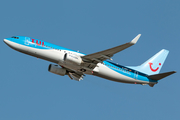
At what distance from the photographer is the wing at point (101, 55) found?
1291 inches

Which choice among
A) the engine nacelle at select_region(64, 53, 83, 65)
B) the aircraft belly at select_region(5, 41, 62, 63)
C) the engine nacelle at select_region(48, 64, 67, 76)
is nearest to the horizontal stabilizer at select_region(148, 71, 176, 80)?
the engine nacelle at select_region(64, 53, 83, 65)

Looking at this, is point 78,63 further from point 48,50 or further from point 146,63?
point 146,63

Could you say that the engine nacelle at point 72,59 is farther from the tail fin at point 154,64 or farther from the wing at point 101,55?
the tail fin at point 154,64

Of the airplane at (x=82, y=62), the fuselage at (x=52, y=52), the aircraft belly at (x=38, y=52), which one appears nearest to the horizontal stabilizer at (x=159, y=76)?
the airplane at (x=82, y=62)

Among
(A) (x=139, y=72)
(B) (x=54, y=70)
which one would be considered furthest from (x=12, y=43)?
(A) (x=139, y=72)

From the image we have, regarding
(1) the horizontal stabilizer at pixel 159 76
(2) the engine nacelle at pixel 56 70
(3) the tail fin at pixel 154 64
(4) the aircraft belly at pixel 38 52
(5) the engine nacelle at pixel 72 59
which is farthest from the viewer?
(3) the tail fin at pixel 154 64

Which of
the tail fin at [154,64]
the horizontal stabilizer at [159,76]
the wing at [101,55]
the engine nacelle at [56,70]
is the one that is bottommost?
the engine nacelle at [56,70]

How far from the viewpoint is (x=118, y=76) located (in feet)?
134

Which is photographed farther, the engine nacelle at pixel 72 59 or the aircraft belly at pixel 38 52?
the aircraft belly at pixel 38 52

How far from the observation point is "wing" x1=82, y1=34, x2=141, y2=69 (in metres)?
32.8

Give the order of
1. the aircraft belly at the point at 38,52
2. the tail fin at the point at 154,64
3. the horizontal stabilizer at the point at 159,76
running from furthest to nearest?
the tail fin at the point at 154,64 < the horizontal stabilizer at the point at 159,76 < the aircraft belly at the point at 38,52

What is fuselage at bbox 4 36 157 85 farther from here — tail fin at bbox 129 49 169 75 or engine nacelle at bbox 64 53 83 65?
tail fin at bbox 129 49 169 75

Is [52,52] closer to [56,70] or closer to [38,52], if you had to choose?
[38,52]

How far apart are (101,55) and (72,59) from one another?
13.9ft
